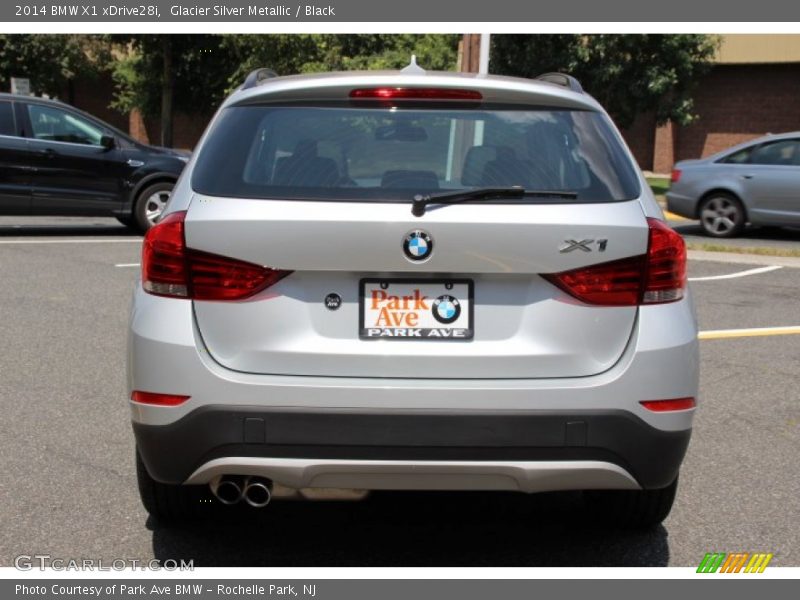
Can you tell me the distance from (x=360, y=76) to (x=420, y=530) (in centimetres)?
174

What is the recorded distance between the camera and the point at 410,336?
3.62 meters

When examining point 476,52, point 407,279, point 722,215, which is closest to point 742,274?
point 722,215

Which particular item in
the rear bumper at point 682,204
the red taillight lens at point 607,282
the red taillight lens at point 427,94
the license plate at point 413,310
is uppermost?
the red taillight lens at point 427,94

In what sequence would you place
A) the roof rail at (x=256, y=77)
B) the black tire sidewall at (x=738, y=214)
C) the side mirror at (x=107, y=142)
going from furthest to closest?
the black tire sidewall at (x=738, y=214) < the side mirror at (x=107, y=142) < the roof rail at (x=256, y=77)

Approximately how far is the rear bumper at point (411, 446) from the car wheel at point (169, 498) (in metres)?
0.63

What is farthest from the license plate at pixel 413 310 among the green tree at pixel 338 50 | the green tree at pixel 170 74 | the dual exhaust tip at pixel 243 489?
the green tree at pixel 170 74

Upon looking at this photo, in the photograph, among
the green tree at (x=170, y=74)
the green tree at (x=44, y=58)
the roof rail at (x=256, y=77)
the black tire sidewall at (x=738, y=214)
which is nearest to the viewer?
the roof rail at (x=256, y=77)

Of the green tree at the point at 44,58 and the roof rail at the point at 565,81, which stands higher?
the roof rail at the point at 565,81

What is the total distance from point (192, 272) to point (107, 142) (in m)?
12.1

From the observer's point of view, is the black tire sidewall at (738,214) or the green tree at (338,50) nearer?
the black tire sidewall at (738,214)

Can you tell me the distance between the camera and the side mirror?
598 inches

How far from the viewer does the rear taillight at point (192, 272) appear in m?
3.62

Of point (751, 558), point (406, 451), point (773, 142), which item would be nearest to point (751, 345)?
point (751, 558)
